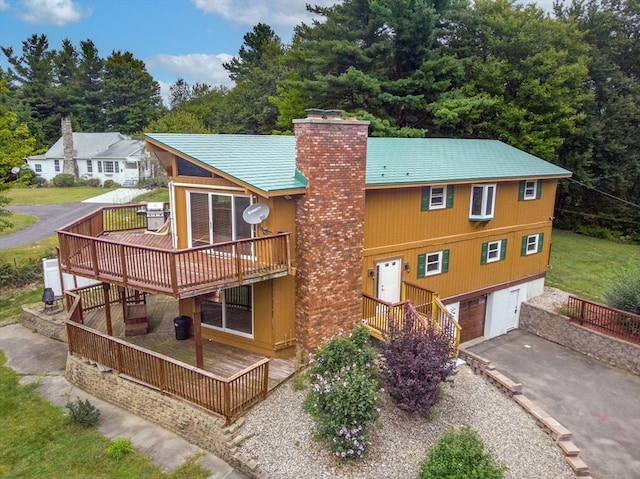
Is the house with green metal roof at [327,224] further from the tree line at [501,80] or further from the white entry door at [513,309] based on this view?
the tree line at [501,80]

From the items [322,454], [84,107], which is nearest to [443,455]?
[322,454]

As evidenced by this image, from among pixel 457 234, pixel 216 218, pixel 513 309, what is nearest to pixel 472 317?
pixel 513 309

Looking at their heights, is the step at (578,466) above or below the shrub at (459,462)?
below

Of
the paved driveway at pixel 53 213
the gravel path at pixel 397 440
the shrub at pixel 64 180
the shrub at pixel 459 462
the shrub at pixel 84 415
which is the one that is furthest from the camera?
the shrub at pixel 64 180

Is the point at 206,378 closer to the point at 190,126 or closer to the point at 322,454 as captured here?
the point at 322,454

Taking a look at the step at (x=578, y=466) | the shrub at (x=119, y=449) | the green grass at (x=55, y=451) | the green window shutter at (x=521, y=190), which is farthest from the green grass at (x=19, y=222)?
the step at (x=578, y=466)
